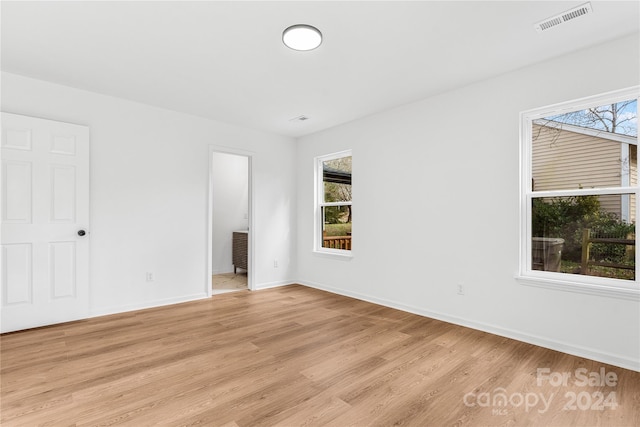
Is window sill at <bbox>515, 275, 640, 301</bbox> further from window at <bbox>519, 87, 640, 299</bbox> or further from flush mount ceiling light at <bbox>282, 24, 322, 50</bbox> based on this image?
flush mount ceiling light at <bbox>282, 24, 322, 50</bbox>

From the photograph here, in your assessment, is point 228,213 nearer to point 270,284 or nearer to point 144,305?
point 270,284

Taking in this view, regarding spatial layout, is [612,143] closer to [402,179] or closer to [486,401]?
[402,179]

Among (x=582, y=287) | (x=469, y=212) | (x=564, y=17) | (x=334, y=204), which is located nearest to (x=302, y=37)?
(x=564, y=17)

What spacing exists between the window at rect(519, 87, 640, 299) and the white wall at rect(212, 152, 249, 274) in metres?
5.08

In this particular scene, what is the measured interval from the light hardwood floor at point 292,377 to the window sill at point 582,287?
1.77ft

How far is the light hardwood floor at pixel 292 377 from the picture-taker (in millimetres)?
1871

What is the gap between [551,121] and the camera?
2.96 m

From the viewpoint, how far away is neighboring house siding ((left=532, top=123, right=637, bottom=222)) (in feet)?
8.59

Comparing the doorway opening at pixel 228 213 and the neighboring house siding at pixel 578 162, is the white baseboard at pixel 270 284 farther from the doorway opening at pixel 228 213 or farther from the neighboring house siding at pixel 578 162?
the neighboring house siding at pixel 578 162

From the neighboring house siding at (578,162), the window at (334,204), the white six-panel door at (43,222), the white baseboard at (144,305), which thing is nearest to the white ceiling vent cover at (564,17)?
the neighboring house siding at (578,162)

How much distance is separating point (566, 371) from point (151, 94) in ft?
15.5

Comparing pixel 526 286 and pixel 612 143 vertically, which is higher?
pixel 612 143

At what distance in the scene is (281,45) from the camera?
2.64 metres

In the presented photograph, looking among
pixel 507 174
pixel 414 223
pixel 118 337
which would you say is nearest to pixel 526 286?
pixel 507 174
